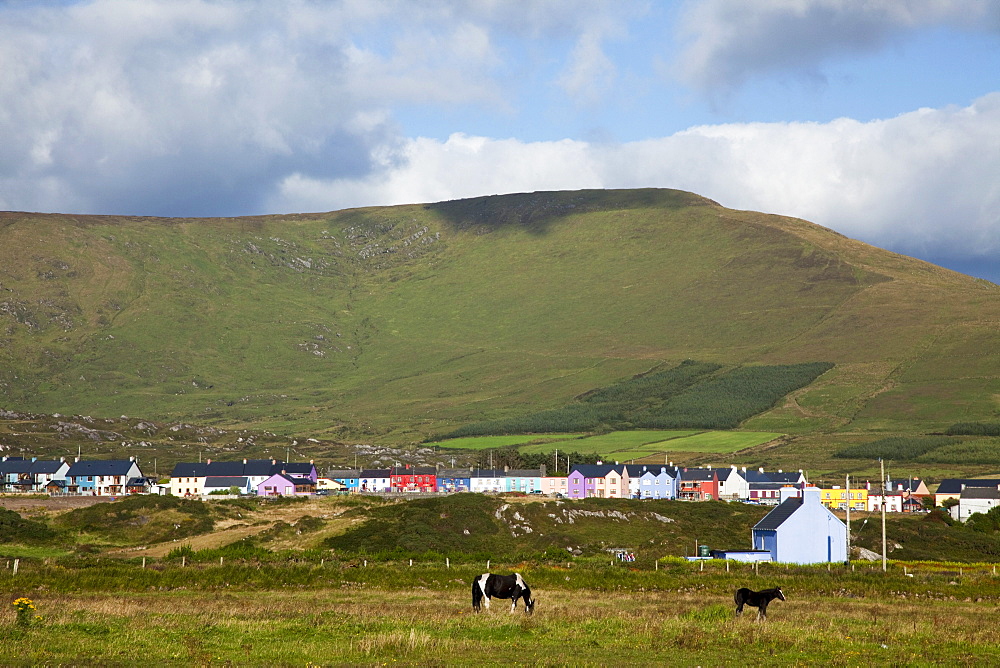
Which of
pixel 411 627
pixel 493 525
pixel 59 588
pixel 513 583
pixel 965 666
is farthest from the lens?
pixel 493 525

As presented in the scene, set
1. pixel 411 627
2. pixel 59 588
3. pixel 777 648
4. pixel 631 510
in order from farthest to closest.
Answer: pixel 631 510 < pixel 59 588 < pixel 411 627 < pixel 777 648

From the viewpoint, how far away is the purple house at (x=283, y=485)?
148 meters

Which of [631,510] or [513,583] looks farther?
[631,510]

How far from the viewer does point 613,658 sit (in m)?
25.6

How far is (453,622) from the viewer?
3075 centimetres

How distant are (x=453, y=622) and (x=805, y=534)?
48.8 metres

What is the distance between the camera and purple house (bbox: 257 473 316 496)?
485 ft

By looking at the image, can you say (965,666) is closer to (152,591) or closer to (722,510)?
(152,591)

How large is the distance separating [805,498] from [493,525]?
85.2 ft

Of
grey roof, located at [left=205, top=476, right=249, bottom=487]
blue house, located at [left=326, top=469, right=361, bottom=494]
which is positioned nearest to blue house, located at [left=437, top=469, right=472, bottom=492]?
blue house, located at [left=326, top=469, right=361, bottom=494]

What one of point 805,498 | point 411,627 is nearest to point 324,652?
point 411,627

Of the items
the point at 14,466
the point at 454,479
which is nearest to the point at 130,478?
the point at 14,466

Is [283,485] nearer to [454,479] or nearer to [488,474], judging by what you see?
[454,479]

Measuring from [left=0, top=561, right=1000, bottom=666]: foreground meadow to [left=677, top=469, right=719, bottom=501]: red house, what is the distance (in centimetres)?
11026
